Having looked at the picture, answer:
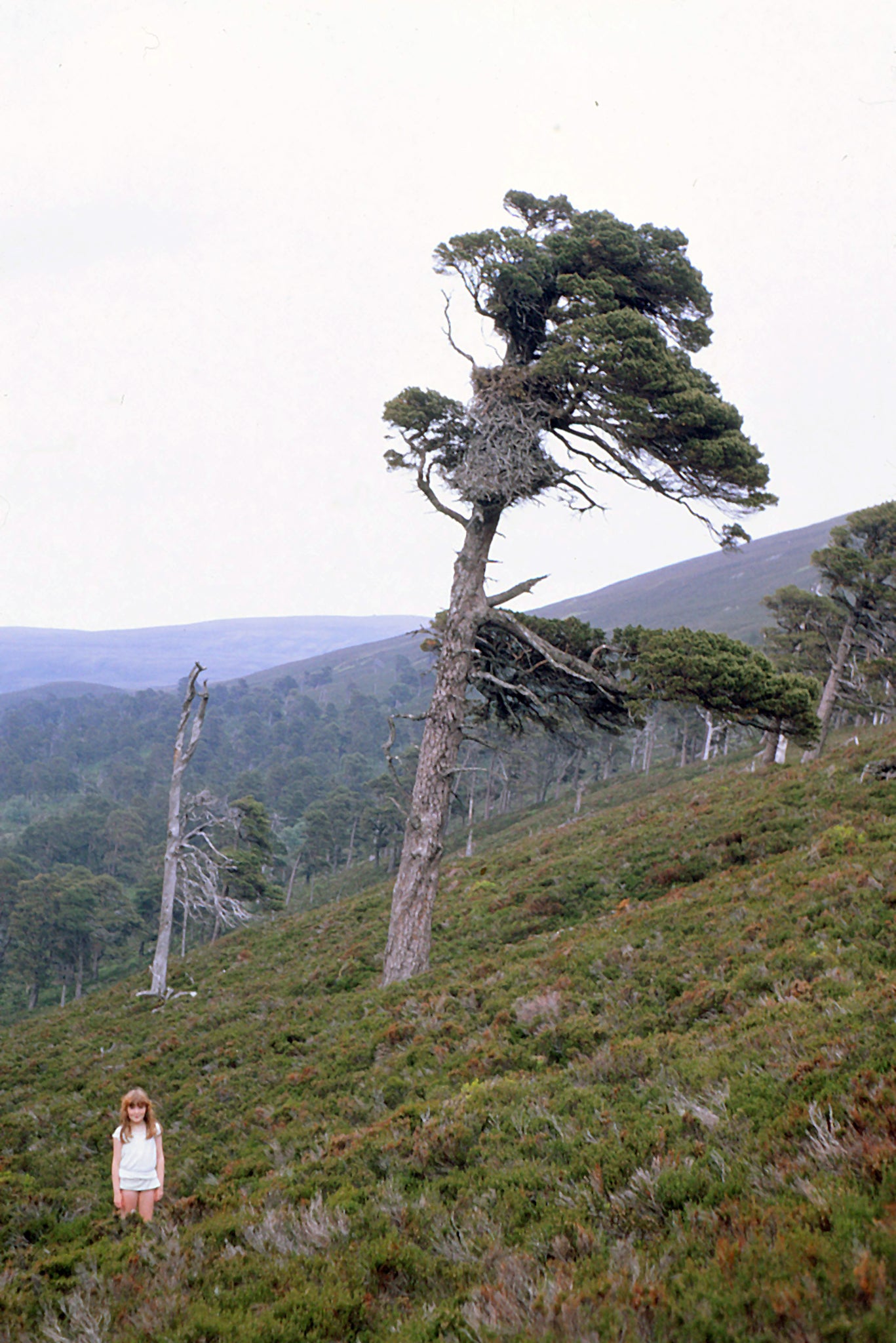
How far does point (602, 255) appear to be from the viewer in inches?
476

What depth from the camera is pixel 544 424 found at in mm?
12711

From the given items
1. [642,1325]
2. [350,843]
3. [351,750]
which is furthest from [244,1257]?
[351,750]

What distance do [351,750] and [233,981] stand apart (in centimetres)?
11259

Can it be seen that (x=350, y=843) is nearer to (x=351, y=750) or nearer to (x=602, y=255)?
(x=351, y=750)

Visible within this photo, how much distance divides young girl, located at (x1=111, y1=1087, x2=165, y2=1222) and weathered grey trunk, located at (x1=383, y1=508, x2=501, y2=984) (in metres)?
6.30

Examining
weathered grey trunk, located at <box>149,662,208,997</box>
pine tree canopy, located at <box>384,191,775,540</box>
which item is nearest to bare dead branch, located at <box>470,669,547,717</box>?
pine tree canopy, located at <box>384,191,775,540</box>

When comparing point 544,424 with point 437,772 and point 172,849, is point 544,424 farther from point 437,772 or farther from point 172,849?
point 172,849

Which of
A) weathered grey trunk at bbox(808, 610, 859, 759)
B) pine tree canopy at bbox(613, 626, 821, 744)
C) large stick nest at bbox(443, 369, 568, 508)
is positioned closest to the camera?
pine tree canopy at bbox(613, 626, 821, 744)

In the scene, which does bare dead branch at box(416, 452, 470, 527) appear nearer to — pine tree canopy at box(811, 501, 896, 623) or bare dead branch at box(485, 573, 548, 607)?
bare dead branch at box(485, 573, 548, 607)

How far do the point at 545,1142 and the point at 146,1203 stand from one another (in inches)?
150

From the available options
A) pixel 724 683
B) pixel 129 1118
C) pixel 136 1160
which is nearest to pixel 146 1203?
pixel 136 1160

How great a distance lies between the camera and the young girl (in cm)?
617

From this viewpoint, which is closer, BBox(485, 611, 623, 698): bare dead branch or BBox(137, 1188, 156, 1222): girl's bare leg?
BBox(137, 1188, 156, 1222): girl's bare leg

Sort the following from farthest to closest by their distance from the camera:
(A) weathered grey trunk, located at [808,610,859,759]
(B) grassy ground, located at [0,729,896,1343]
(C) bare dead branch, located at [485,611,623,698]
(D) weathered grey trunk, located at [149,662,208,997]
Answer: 1. (A) weathered grey trunk, located at [808,610,859,759]
2. (D) weathered grey trunk, located at [149,662,208,997]
3. (C) bare dead branch, located at [485,611,623,698]
4. (B) grassy ground, located at [0,729,896,1343]
